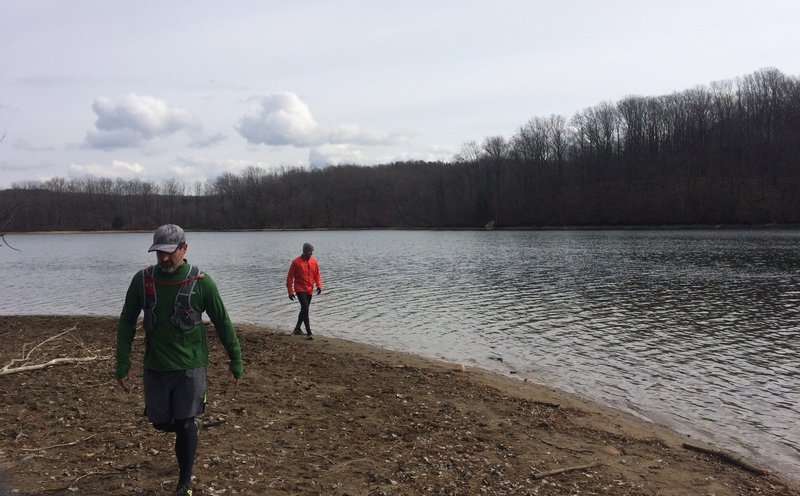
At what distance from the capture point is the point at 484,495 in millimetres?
4828

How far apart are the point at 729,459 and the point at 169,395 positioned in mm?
6354

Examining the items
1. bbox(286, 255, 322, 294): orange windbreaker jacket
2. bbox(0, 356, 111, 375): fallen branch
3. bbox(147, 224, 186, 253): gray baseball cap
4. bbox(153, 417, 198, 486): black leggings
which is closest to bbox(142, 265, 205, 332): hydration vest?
bbox(147, 224, 186, 253): gray baseball cap

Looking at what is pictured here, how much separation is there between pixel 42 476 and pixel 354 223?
139966 millimetres

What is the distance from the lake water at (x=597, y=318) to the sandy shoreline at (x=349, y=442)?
71.8 inches

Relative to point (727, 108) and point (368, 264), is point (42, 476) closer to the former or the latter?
point (368, 264)

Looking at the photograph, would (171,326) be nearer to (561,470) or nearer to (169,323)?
(169,323)

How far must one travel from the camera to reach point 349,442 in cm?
596

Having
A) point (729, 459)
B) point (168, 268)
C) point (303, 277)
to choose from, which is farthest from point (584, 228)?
point (168, 268)

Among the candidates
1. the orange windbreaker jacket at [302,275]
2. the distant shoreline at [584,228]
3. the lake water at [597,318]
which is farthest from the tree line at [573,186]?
the orange windbreaker jacket at [302,275]

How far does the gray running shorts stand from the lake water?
7140 millimetres

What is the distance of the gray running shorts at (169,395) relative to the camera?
4.13m

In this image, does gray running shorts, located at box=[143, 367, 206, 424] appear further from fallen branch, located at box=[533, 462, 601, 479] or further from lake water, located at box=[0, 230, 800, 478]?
lake water, located at box=[0, 230, 800, 478]

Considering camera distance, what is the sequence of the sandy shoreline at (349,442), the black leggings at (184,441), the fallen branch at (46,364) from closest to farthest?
the black leggings at (184,441) → the sandy shoreline at (349,442) → the fallen branch at (46,364)

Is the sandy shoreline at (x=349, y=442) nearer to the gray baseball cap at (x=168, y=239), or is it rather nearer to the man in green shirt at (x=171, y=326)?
the man in green shirt at (x=171, y=326)
